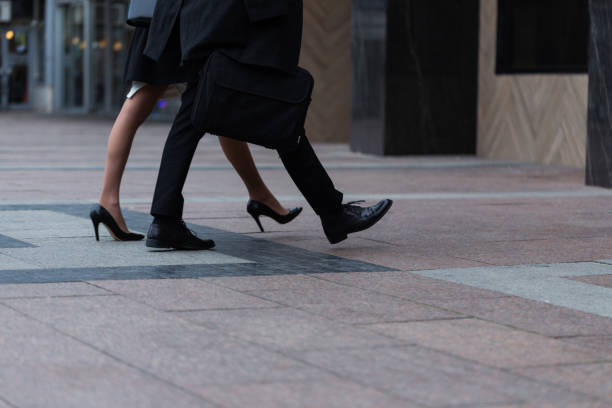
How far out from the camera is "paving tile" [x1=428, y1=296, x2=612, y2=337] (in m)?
3.64

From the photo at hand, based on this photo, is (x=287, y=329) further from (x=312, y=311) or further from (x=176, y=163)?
(x=176, y=163)

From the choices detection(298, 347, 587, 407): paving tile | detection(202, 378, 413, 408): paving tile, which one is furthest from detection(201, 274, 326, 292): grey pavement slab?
detection(202, 378, 413, 408): paving tile

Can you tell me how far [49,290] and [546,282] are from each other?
1.85m

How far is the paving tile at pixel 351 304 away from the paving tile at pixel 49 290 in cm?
57

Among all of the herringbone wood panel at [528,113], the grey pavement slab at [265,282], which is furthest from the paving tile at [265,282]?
the herringbone wood panel at [528,113]

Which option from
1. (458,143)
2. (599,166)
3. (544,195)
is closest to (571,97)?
(458,143)

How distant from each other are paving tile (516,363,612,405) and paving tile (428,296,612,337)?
1.42 feet

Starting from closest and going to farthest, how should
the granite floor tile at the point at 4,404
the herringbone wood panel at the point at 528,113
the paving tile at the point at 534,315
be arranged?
the granite floor tile at the point at 4,404
the paving tile at the point at 534,315
the herringbone wood panel at the point at 528,113

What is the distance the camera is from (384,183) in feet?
31.3

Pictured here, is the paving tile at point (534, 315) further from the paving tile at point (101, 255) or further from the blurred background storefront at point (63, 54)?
the blurred background storefront at point (63, 54)

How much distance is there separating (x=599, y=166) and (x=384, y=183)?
66.3 inches

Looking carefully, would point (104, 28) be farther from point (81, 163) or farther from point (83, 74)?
point (81, 163)

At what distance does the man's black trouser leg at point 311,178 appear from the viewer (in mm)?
5176

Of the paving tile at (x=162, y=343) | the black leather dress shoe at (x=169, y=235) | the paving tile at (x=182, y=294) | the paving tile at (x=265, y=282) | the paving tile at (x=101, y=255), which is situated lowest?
the paving tile at (x=101, y=255)
